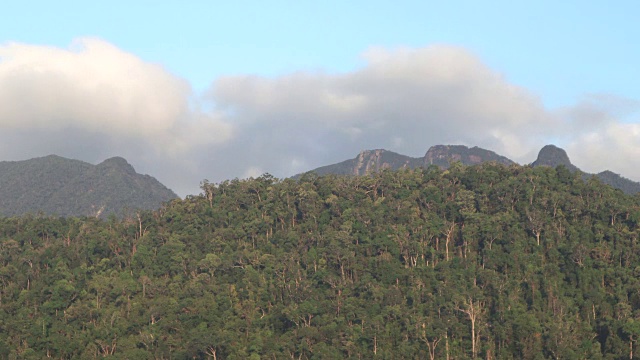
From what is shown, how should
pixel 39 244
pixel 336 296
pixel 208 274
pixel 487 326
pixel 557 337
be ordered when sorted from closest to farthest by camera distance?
pixel 557 337 < pixel 487 326 < pixel 336 296 < pixel 208 274 < pixel 39 244

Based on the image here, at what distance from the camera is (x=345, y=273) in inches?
3688

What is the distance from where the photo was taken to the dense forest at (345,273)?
76500 mm

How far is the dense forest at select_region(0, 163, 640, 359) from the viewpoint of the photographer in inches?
3012

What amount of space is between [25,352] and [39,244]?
3338 centimetres

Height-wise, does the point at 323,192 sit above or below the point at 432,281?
above

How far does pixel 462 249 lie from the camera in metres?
95.5

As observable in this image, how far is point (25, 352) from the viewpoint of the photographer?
252 ft

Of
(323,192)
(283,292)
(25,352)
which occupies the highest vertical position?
(323,192)

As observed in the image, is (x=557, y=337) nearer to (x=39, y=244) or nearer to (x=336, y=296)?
(x=336, y=296)

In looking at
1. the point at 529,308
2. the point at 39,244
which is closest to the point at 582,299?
the point at 529,308

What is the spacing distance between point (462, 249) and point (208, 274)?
3303 centimetres

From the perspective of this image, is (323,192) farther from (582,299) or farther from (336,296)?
(582,299)

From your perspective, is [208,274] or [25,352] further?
[208,274]

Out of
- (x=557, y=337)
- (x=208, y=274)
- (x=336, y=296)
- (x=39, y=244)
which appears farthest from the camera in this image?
(x=39, y=244)
